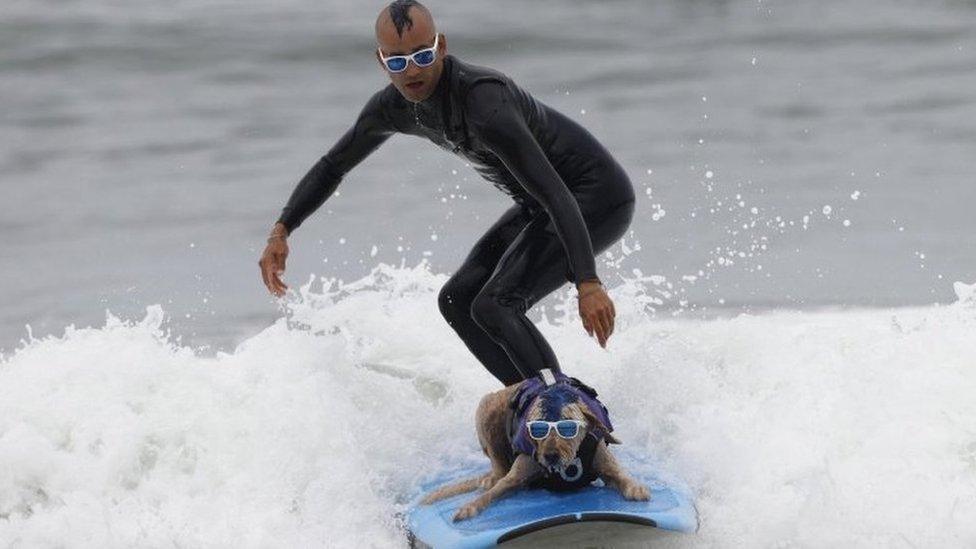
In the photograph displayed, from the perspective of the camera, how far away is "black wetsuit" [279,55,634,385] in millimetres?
5617

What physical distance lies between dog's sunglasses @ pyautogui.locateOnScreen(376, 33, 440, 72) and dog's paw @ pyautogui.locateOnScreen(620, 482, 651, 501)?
4.87ft

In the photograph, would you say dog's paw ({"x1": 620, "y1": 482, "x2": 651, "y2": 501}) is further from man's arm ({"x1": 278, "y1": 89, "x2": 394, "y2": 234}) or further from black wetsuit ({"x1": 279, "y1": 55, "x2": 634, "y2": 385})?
man's arm ({"x1": 278, "y1": 89, "x2": 394, "y2": 234})

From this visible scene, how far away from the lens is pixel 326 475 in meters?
6.72

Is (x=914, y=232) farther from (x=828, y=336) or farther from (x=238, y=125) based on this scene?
(x=238, y=125)

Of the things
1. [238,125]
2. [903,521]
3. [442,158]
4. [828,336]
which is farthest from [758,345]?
[238,125]

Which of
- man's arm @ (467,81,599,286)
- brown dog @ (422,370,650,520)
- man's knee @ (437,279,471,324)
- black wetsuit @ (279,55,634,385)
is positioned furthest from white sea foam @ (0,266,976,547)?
man's arm @ (467,81,599,286)

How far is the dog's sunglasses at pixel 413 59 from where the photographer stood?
5.65 meters

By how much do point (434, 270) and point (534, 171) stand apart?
6180 millimetres

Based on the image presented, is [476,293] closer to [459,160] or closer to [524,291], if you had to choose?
[524,291]

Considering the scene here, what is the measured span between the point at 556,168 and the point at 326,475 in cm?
151

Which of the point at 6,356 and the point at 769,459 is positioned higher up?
the point at 769,459

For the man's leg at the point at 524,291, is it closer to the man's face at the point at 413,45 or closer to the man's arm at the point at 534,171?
the man's arm at the point at 534,171

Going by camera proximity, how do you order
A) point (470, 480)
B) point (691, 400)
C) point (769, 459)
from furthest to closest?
point (691, 400) → point (769, 459) → point (470, 480)

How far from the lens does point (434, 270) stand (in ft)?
38.5
